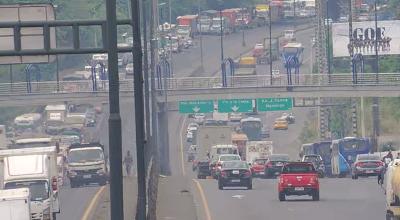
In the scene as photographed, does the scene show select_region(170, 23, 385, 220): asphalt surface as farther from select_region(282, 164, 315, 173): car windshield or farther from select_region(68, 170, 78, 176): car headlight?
select_region(68, 170, 78, 176): car headlight

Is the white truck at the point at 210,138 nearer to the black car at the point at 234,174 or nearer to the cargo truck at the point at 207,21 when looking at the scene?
the black car at the point at 234,174

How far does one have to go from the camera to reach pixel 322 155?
83938 millimetres

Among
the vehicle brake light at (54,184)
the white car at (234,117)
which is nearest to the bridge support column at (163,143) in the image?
the vehicle brake light at (54,184)

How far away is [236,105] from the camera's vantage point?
3455 inches

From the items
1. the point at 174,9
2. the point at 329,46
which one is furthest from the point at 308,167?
the point at 174,9

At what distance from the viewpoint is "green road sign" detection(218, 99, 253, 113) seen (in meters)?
86.7

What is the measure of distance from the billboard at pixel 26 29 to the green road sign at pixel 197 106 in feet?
199

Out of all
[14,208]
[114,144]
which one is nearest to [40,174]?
[14,208]

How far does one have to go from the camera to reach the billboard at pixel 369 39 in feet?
334

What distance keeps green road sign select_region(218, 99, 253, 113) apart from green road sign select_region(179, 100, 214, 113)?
785mm

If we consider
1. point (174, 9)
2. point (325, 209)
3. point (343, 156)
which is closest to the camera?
point (325, 209)

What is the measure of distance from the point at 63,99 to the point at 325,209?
116 ft

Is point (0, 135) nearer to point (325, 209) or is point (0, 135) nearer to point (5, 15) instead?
point (325, 209)

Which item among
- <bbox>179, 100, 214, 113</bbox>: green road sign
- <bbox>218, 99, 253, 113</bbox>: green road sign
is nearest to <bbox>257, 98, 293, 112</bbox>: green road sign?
<bbox>218, 99, 253, 113</bbox>: green road sign
